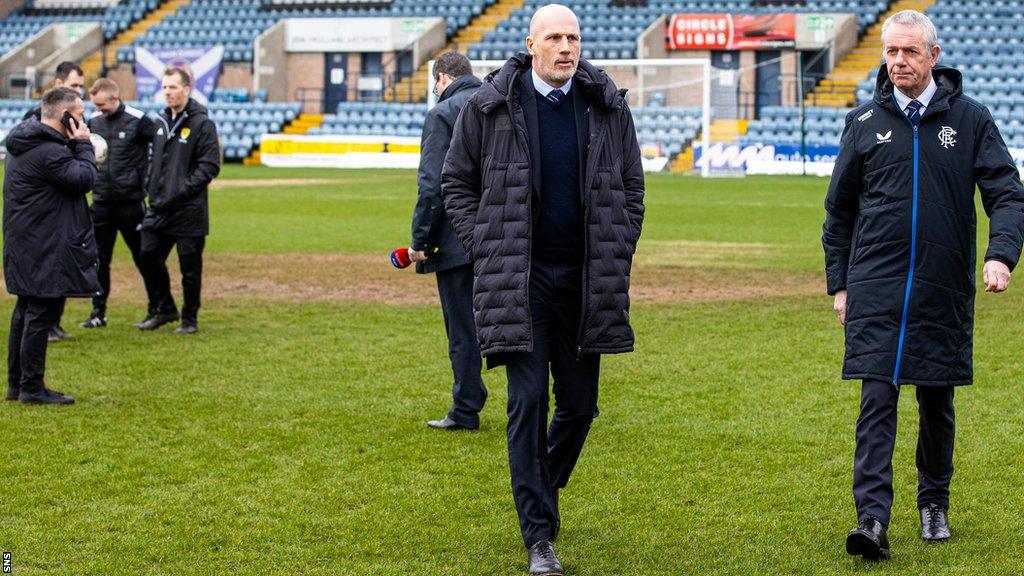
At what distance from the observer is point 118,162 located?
38.4ft

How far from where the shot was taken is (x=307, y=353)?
10.6 m

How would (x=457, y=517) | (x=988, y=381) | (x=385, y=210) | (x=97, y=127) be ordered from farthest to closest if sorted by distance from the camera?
(x=385, y=210) < (x=97, y=127) < (x=988, y=381) < (x=457, y=517)

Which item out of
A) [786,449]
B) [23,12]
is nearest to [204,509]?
[786,449]

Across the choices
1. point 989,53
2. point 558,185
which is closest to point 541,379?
point 558,185

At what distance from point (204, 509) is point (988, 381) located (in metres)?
5.10

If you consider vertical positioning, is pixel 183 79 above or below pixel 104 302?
above

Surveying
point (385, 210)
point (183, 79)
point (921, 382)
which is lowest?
point (385, 210)

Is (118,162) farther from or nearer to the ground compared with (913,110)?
nearer to the ground

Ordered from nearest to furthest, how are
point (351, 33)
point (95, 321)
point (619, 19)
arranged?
point (95, 321)
point (619, 19)
point (351, 33)

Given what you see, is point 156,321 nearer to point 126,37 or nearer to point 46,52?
point 126,37

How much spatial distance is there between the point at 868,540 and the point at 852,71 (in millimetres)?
37673

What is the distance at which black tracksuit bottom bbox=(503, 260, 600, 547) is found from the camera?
533 cm

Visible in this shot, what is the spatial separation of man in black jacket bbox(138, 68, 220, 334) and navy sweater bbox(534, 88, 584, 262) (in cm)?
626

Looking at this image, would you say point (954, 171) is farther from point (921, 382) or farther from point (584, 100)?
point (584, 100)
